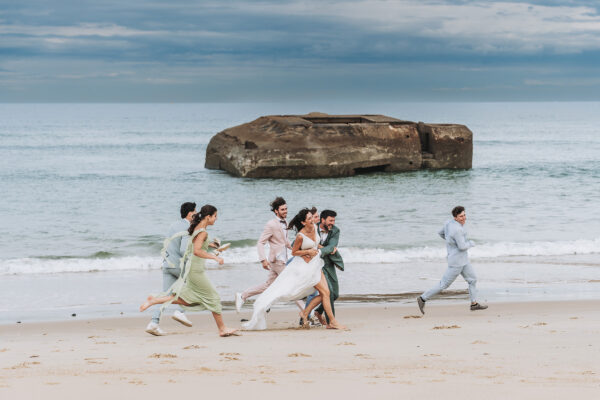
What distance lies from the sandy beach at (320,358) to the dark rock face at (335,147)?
19.2 meters

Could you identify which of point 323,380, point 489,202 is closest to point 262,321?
point 323,380

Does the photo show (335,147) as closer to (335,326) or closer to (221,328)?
(335,326)

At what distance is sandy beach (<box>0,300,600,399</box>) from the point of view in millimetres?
5801

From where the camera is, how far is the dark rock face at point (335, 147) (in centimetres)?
2894

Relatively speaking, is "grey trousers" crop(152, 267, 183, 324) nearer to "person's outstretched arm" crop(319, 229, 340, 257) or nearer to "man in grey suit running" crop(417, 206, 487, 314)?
"person's outstretched arm" crop(319, 229, 340, 257)

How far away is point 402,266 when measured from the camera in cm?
1505

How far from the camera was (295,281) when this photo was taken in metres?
8.48

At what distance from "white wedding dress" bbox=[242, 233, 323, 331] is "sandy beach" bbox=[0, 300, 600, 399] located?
39 cm

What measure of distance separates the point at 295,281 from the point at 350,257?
Answer: 7.81 metres

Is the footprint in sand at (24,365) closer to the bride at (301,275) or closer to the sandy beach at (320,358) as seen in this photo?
the sandy beach at (320,358)

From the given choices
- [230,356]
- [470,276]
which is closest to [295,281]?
[230,356]


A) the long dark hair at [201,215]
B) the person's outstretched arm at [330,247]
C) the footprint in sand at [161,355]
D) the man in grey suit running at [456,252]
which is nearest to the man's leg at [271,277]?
the person's outstretched arm at [330,247]

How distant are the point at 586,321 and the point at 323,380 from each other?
14.1 ft

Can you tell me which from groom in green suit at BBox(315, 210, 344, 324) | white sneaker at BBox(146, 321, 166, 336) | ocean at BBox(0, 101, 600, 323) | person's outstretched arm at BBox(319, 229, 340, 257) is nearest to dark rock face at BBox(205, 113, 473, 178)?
ocean at BBox(0, 101, 600, 323)
